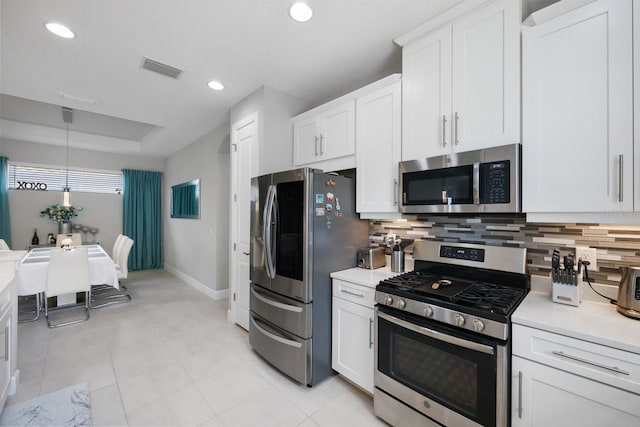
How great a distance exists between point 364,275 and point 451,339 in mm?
804

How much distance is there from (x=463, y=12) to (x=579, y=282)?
5.67 ft

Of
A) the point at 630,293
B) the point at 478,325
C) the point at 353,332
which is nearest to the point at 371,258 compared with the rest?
the point at 353,332

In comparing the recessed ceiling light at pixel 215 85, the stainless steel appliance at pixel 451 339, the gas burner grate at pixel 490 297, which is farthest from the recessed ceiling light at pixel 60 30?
the gas burner grate at pixel 490 297

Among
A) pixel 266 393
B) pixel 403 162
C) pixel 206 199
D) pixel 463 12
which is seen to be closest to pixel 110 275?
pixel 206 199

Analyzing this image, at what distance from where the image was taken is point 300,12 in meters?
1.83

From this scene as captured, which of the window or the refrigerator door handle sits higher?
the window

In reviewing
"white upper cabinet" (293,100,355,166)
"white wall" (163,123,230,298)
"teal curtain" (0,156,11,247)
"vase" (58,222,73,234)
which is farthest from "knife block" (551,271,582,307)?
"teal curtain" (0,156,11,247)

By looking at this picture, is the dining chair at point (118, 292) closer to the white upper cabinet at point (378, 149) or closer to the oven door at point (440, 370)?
the white upper cabinet at point (378, 149)

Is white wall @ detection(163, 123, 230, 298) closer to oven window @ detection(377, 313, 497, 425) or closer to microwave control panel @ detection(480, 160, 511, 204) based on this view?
oven window @ detection(377, 313, 497, 425)

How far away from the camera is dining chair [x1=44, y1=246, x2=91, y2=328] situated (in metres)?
3.28

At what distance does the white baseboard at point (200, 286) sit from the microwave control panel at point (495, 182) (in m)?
4.01

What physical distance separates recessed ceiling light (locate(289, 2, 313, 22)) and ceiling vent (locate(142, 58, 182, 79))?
138 cm

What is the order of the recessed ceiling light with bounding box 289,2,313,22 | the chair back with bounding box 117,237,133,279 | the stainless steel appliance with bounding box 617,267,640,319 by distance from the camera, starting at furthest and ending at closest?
the chair back with bounding box 117,237,133,279 < the recessed ceiling light with bounding box 289,2,313,22 < the stainless steel appliance with bounding box 617,267,640,319

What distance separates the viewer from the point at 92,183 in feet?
19.3
